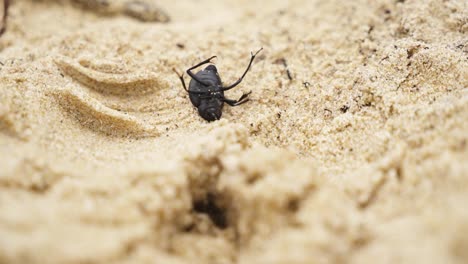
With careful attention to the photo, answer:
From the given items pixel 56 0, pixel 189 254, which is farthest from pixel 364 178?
pixel 56 0

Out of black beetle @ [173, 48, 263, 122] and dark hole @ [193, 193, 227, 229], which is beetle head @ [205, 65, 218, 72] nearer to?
black beetle @ [173, 48, 263, 122]

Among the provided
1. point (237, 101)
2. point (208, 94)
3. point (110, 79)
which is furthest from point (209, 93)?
point (110, 79)

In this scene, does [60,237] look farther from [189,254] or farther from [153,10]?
[153,10]

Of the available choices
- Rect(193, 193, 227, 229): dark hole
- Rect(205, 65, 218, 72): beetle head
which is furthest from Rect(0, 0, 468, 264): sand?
Rect(205, 65, 218, 72): beetle head

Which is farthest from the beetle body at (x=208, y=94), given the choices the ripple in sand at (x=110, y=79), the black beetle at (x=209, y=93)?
the ripple in sand at (x=110, y=79)

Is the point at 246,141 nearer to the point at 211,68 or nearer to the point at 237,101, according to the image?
the point at 237,101

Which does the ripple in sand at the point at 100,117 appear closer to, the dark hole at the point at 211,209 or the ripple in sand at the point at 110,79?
the ripple in sand at the point at 110,79
